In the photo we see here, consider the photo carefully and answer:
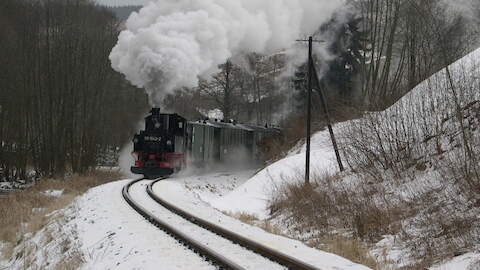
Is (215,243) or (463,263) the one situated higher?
(463,263)

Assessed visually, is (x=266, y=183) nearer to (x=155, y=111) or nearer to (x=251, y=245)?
(x=155, y=111)

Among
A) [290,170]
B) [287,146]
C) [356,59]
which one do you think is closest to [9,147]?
[287,146]

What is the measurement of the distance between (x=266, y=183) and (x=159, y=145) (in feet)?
20.9

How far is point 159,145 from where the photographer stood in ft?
77.8

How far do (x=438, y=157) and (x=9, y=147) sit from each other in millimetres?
29244

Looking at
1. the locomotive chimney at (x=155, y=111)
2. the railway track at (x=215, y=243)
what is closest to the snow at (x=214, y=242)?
the railway track at (x=215, y=243)

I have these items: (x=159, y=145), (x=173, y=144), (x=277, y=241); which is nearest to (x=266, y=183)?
(x=173, y=144)

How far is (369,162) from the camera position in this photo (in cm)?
1270

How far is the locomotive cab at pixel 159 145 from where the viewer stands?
931 inches

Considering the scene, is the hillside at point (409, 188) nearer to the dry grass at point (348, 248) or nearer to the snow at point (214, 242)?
the dry grass at point (348, 248)

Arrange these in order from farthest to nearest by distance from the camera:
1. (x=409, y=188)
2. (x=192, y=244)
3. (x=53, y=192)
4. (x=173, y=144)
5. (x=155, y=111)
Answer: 1. (x=173, y=144)
2. (x=155, y=111)
3. (x=53, y=192)
4. (x=409, y=188)
5. (x=192, y=244)

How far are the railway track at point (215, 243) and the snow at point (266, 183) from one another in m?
4.01

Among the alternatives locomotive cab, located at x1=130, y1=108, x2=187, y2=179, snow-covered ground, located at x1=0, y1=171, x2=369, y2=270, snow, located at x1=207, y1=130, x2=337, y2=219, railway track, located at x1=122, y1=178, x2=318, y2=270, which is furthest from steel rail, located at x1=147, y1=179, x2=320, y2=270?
locomotive cab, located at x1=130, y1=108, x2=187, y2=179

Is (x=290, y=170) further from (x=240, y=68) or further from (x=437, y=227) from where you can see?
(x=240, y=68)
